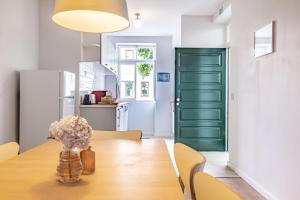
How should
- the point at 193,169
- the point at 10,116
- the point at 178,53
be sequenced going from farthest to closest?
the point at 178,53 < the point at 10,116 < the point at 193,169

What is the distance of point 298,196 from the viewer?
8.84 feet

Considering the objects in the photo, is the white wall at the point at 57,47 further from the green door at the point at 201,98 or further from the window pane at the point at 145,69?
the window pane at the point at 145,69

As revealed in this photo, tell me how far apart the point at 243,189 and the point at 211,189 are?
2.93 metres

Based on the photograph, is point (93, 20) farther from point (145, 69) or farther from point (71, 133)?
point (145, 69)

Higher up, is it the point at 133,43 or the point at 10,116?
the point at 133,43

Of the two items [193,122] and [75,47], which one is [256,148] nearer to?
[193,122]

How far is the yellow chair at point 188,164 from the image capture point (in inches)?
55.3

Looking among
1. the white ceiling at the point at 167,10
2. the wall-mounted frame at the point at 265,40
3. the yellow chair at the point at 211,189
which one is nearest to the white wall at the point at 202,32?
the white ceiling at the point at 167,10

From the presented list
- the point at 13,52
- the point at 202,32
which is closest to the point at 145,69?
the point at 202,32

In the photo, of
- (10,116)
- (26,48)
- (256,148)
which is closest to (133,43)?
(26,48)

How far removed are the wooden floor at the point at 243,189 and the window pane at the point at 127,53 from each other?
531 cm

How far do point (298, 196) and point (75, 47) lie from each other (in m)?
3.91

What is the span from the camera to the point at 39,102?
4.41 m

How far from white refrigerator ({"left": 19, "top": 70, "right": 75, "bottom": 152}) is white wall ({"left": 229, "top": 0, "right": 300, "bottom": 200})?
2.48m
